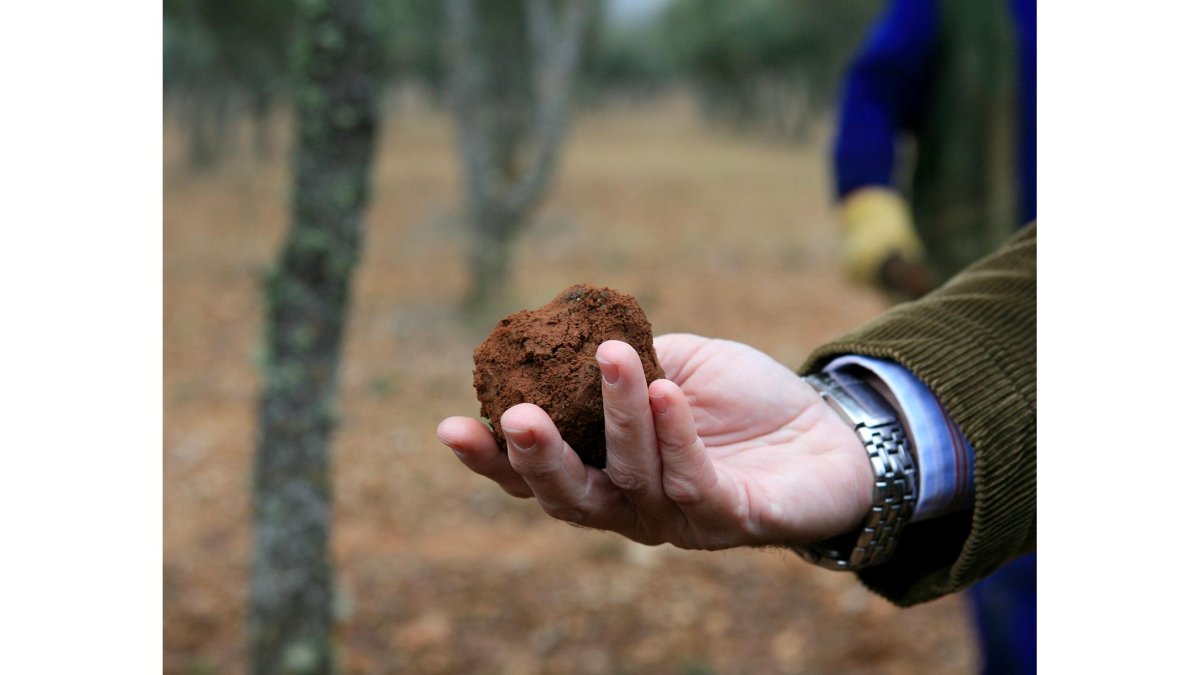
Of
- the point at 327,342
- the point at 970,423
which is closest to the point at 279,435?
the point at 327,342

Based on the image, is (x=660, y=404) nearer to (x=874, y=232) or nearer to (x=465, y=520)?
(x=874, y=232)

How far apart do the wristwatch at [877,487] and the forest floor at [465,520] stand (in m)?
0.35

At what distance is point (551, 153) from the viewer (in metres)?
8.15

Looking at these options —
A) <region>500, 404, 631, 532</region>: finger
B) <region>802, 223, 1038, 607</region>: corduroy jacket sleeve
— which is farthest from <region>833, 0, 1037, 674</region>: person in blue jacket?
<region>500, 404, 631, 532</region>: finger

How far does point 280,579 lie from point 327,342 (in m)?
0.77

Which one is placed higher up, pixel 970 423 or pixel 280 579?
pixel 970 423

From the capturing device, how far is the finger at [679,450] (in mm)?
1257

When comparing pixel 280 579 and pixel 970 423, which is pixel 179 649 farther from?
pixel 970 423

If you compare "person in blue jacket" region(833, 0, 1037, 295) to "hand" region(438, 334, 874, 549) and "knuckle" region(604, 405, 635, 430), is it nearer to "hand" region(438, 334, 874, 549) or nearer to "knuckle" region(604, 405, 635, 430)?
"hand" region(438, 334, 874, 549)

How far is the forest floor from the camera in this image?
3.65m

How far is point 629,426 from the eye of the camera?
1273mm

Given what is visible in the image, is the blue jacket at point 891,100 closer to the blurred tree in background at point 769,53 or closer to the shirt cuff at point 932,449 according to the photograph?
the shirt cuff at point 932,449

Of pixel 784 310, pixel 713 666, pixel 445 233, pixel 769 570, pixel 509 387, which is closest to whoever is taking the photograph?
pixel 509 387

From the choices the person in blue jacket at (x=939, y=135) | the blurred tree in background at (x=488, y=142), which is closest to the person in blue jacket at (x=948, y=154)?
the person in blue jacket at (x=939, y=135)
